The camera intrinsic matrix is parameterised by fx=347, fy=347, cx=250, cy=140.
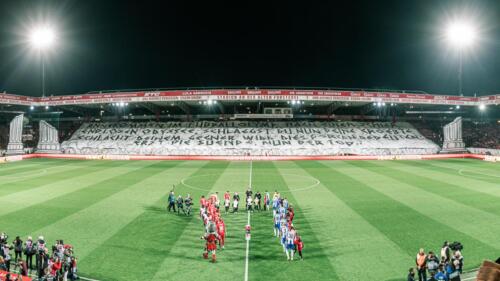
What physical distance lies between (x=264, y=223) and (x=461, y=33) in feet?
151

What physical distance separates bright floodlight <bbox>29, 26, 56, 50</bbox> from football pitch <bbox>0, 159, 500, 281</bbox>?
82.8ft

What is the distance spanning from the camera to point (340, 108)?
56.7 metres

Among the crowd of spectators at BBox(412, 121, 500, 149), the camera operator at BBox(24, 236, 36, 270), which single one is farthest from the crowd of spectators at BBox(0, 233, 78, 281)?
the crowd of spectators at BBox(412, 121, 500, 149)

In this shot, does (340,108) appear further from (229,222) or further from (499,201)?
(229,222)

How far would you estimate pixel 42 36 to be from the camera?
4666 centimetres

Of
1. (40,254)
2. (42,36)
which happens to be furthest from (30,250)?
(42,36)

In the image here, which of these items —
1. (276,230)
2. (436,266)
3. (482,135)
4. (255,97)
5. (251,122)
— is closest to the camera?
(436,266)

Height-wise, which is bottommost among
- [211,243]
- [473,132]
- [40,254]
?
[40,254]

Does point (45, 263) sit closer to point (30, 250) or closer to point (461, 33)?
point (30, 250)

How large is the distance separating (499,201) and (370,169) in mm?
14817

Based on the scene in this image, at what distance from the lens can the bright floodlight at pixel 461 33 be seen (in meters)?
47.1

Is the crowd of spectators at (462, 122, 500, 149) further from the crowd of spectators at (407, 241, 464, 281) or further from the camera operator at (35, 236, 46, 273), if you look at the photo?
the camera operator at (35, 236, 46, 273)

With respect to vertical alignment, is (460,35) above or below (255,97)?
above

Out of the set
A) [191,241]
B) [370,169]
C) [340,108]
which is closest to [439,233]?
[191,241]
